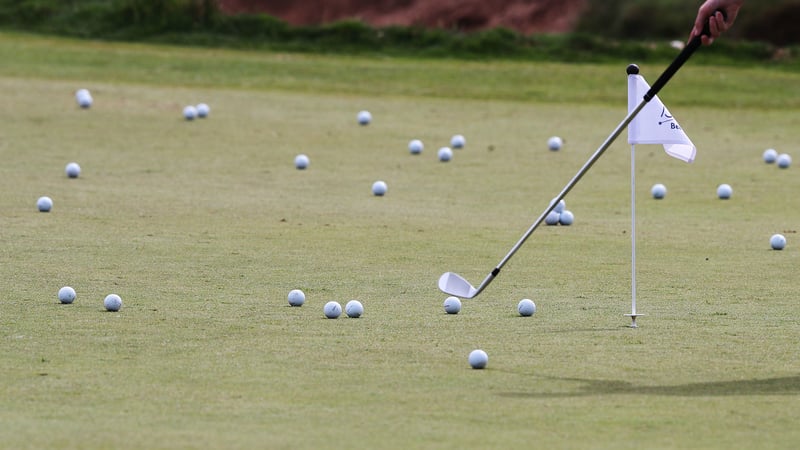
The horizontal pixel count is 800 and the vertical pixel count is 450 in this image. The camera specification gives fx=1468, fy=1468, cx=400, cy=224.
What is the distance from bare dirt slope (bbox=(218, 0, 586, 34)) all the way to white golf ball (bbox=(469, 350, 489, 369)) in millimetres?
24480

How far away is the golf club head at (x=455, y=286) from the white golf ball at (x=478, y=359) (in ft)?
5.70

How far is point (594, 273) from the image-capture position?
1163cm

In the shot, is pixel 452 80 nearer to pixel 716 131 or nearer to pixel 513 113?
pixel 513 113

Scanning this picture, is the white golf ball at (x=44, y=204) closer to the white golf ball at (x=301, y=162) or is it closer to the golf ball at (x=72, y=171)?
the golf ball at (x=72, y=171)

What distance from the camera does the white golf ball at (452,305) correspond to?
9.70m

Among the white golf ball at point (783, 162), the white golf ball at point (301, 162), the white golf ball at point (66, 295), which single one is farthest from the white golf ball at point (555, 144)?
the white golf ball at point (66, 295)

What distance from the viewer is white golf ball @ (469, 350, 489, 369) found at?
781 centimetres

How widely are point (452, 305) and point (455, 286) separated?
13 centimetres

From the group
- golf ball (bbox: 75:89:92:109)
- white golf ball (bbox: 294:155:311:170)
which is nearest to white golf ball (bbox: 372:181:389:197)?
white golf ball (bbox: 294:155:311:170)

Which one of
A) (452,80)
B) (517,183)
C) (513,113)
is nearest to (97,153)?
(517,183)

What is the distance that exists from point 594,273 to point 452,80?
1608 centimetres

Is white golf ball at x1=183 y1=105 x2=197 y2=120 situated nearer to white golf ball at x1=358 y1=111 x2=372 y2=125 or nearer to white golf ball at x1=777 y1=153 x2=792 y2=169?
white golf ball at x1=358 y1=111 x2=372 y2=125

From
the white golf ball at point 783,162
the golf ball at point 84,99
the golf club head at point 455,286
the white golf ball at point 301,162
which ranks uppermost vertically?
the golf ball at point 84,99

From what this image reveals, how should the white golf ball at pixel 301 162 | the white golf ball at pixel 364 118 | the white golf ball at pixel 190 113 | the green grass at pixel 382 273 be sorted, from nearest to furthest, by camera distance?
1. the green grass at pixel 382 273
2. the white golf ball at pixel 301 162
3. the white golf ball at pixel 190 113
4. the white golf ball at pixel 364 118
